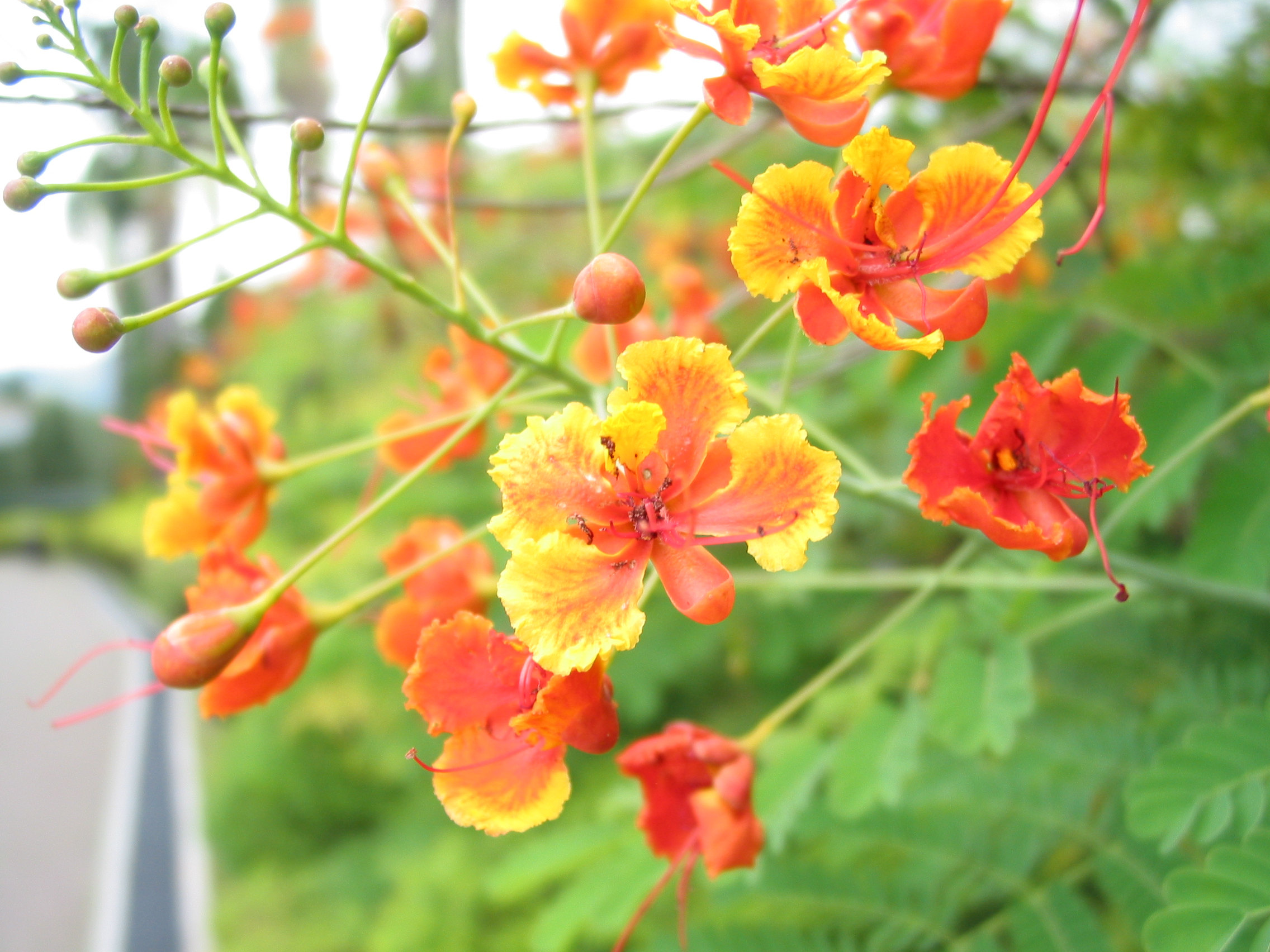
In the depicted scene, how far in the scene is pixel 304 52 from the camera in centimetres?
766

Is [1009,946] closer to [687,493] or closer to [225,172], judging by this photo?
[687,493]

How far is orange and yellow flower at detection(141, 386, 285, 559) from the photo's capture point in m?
1.71

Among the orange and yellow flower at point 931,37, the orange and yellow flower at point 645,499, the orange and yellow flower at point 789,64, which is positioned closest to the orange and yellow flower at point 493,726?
the orange and yellow flower at point 645,499

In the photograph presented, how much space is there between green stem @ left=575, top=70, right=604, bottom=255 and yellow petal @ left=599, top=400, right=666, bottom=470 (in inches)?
14.8

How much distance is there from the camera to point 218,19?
114cm

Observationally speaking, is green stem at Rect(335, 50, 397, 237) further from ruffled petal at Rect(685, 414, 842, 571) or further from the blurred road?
the blurred road

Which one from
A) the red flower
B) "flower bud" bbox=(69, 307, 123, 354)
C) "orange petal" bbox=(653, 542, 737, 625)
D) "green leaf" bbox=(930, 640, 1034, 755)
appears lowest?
"green leaf" bbox=(930, 640, 1034, 755)

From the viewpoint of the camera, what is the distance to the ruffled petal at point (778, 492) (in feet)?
3.52

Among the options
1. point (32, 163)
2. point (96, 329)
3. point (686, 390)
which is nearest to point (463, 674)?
point (686, 390)

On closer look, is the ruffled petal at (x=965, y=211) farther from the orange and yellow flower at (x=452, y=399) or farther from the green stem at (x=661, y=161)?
the orange and yellow flower at (x=452, y=399)

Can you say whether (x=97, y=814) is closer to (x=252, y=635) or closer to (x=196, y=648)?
(x=252, y=635)

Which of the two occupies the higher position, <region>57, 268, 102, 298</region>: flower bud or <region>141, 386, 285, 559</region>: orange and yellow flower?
<region>57, 268, 102, 298</region>: flower bud

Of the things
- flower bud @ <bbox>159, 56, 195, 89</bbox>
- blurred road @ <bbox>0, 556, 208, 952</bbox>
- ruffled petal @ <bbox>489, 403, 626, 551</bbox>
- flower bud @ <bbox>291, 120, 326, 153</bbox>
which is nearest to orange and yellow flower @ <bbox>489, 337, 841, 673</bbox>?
ruffled petal @ <bbox>489, 403, 626, 551</bbox>

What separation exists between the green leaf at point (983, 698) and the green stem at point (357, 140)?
128 centimetres
